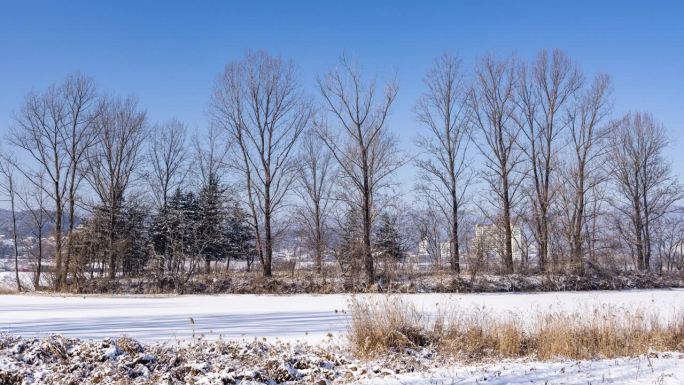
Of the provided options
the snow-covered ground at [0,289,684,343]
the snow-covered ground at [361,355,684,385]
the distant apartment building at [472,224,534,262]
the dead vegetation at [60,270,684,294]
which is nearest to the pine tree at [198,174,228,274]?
the dead vegetation at [60,270,684,294]

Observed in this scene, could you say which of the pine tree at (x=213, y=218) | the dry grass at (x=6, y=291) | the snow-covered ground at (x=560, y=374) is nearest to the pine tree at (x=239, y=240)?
the pine tree at (x=213, y=218)

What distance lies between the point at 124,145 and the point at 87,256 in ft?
29.1

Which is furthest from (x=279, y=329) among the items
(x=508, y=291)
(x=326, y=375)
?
(x=508, y=291)

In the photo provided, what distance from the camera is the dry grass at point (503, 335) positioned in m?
7.83

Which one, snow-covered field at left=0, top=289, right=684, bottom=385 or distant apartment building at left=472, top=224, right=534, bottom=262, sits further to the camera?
distant apartment building at left=472, top=224, right=534, bottom=262

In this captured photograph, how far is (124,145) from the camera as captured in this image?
3209 cm

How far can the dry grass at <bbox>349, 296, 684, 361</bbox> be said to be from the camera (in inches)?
308

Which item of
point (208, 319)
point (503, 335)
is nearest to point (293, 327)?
point (208, 319)

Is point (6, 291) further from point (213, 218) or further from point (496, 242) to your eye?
point (496, 242)

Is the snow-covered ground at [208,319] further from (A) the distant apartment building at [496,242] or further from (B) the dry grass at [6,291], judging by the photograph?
(B) the dry grass at [6,291]

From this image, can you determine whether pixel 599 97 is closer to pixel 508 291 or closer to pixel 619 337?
pixel 508 291

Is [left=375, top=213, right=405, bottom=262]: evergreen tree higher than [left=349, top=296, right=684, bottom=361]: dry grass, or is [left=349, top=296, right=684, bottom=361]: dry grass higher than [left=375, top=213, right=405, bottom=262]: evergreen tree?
[left=375, top=213, right=405, bottom=262]: evergreen tree

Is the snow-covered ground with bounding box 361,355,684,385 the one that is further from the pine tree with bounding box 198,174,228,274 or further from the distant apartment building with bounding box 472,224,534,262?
the pine tree with bounding box 198,174,228,274

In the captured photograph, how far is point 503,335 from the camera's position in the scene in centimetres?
813
